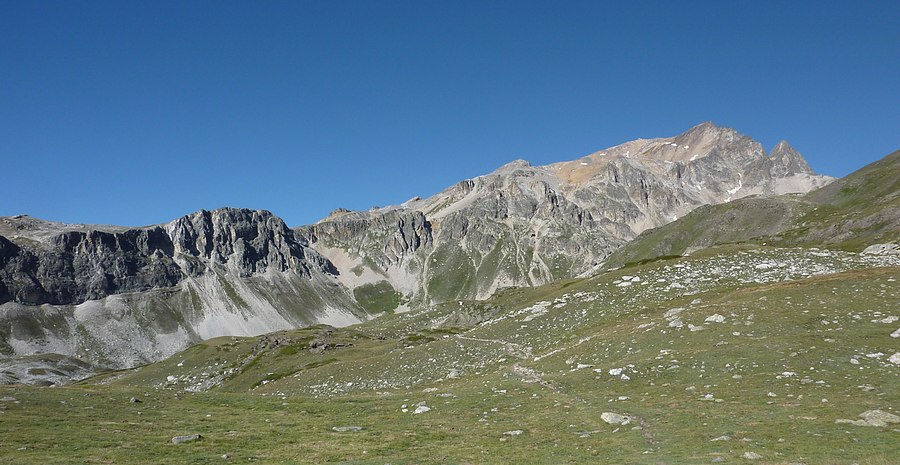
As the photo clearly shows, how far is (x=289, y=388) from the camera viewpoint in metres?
67.4

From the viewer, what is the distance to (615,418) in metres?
26.7

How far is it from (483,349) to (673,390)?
92.1 feet

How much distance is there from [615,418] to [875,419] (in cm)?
1040

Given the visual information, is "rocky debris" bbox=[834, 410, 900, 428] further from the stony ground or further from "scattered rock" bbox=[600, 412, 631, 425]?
"scattered rock" bbox=[600, 412, 631, 425]

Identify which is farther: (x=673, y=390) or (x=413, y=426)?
(x=673, y=390)

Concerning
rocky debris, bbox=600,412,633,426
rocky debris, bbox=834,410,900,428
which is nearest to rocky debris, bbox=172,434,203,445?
rocky debris, bbox=600,412,633,426

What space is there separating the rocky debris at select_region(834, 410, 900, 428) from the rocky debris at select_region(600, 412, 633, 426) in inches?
335

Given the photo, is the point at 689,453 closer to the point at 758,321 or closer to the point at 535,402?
the point at 535,402

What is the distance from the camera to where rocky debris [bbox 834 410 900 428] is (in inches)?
Answer: 855

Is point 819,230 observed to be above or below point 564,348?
above

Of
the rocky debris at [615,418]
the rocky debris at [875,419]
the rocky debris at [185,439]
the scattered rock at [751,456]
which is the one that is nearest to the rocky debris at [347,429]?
the rocky debris at [185,439]

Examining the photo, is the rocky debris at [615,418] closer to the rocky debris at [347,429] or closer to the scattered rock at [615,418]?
the scattered rock at [615,418]

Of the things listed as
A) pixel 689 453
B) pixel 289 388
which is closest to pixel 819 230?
pixel 289 388

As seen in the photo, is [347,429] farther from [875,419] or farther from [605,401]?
[875,419]
